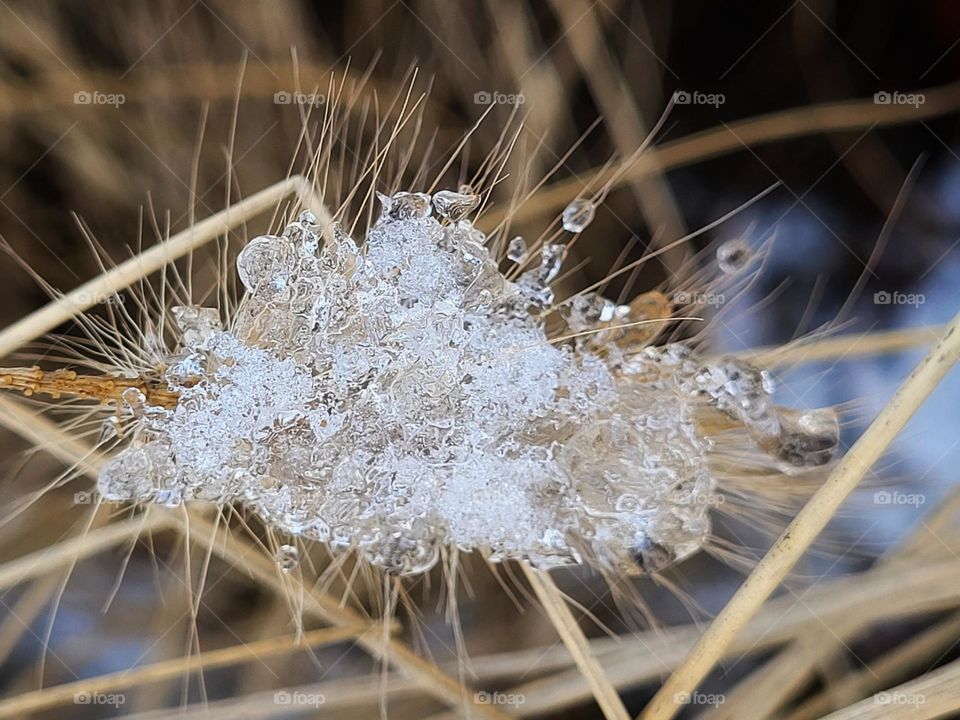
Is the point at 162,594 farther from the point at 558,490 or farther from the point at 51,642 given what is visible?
the point at 558,490

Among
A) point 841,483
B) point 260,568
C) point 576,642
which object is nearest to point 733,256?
point 841,483

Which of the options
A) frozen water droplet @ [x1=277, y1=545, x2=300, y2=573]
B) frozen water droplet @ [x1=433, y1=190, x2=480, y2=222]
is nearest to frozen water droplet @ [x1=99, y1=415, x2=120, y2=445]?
frozen water droplet @ [x1=277, y1=545, x2=300, y2=573]

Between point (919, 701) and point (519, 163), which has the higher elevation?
point (519, 163)

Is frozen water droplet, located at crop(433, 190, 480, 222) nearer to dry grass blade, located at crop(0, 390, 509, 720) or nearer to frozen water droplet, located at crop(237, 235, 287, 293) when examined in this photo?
frozen water droplet, located at crop(237, 235, 287, 293)

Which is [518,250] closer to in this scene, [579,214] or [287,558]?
[579,214]

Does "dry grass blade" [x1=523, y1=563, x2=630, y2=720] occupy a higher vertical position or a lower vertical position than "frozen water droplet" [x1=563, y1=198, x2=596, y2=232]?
lower

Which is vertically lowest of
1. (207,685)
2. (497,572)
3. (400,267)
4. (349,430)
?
(207,685)

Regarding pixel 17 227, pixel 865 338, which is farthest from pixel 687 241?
pixel 17 227
